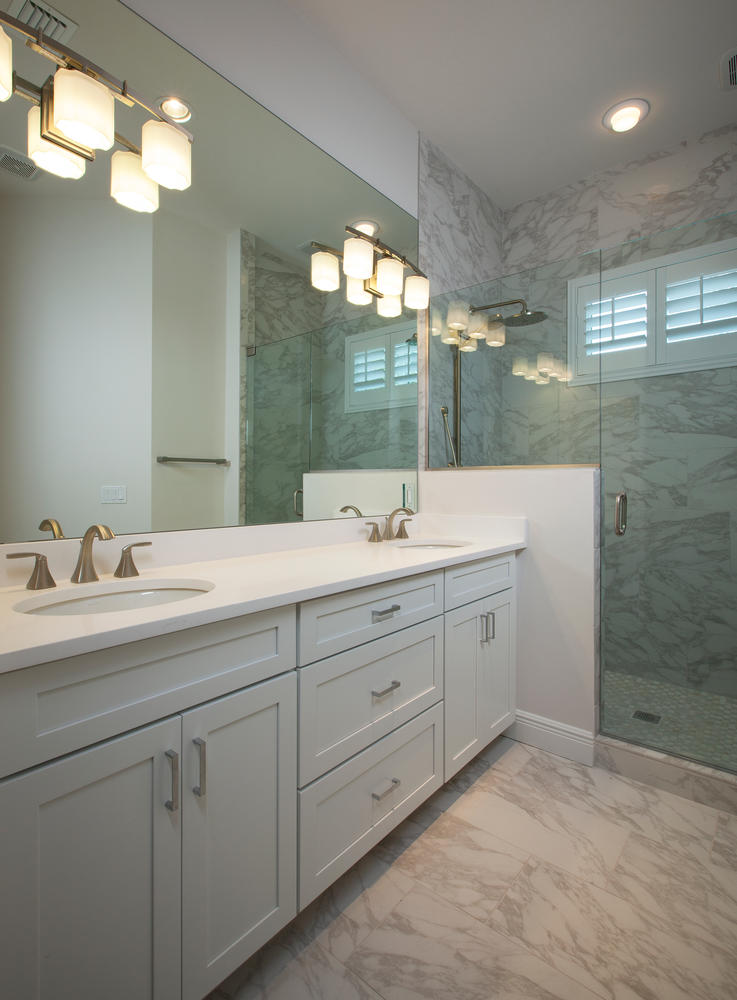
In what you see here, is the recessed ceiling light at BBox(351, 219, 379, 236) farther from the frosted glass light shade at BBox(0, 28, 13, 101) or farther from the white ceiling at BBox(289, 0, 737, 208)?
the frosted glass light shade at BBox(0, 28, 13, 101)

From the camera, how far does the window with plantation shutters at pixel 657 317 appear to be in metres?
1.83

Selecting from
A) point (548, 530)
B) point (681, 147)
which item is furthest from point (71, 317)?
point (681, 147)

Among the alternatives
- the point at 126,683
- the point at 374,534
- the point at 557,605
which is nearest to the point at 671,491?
the point at 557,605

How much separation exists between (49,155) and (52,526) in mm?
893

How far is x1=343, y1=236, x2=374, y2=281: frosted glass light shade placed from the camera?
6.42ft

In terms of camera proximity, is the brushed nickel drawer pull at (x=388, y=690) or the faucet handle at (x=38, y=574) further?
the brushed nickel drawer pull at (x=388, y=690)

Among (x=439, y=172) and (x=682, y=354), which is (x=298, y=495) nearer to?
(x=682, y=354)

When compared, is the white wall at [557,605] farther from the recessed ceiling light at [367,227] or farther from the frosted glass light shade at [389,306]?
the recessed ceiling light at [367,227]

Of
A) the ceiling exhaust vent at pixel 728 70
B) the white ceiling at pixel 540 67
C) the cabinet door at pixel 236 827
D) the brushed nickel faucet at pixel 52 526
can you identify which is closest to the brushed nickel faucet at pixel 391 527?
the cabinet door at pixel 236 827

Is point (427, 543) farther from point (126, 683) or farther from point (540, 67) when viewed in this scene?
point (540, 67)

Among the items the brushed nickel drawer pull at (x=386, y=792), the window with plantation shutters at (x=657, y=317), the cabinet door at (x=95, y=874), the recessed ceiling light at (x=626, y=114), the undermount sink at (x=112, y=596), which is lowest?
the brushed nickel drawer pull at (x=386, y=792)

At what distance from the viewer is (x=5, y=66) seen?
1.01 meters

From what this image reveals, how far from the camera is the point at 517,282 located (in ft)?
7.50

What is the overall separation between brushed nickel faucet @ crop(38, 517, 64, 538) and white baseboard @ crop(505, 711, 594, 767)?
1.91 metres
